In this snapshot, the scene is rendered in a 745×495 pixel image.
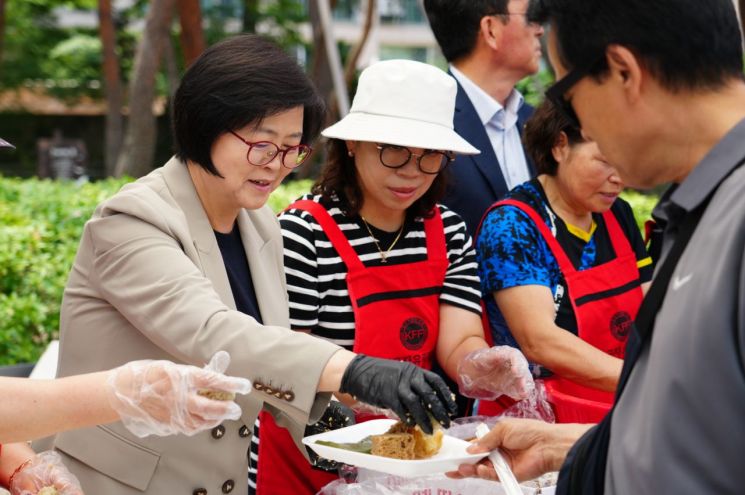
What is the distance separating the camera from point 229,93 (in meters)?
2.34

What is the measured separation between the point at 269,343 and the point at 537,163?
1.41 meters

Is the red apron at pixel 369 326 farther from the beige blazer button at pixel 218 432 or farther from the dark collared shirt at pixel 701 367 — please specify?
the dark collared shirt at pixel 701 367

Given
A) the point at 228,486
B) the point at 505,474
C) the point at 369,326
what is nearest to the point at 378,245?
the point at 369,326

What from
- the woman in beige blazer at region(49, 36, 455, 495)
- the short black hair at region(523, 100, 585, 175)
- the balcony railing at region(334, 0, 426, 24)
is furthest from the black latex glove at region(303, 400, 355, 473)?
the balcony railing at region(334, 0, 426, 24)

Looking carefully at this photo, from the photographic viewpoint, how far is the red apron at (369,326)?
2.82 m

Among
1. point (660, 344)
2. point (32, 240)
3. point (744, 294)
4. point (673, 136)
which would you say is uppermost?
point (673, 136)

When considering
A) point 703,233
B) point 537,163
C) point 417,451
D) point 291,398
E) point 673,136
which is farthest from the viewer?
point 537,163

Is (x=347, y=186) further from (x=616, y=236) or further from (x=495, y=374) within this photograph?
(x=616, y=236)

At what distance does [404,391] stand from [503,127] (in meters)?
2.05

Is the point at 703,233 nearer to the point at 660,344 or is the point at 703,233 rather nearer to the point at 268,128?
the point at 660,344

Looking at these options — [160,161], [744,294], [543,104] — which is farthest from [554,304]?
[160,161]

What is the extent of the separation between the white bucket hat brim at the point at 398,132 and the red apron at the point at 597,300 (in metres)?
0.29

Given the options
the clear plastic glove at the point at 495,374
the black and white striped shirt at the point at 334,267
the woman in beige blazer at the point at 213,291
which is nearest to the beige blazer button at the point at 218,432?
the woman in beige blazer at the point at 213,291

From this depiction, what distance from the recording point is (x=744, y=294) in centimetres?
124
